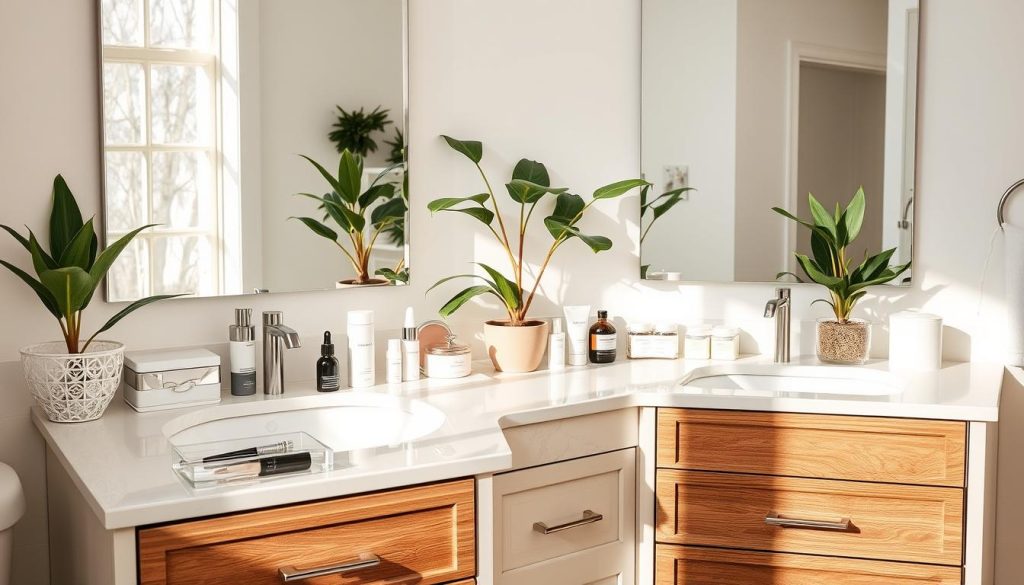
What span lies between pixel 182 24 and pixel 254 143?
0.92 feet

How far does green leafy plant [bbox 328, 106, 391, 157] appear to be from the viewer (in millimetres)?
2221

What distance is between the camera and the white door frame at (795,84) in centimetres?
237

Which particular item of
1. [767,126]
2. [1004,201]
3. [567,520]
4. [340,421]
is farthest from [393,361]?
[1004,201]

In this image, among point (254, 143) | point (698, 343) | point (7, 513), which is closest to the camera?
→ point (7, 513)

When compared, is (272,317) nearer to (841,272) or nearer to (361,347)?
(361,347)

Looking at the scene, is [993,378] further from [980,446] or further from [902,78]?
[902,78]

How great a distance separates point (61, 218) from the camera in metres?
1.88

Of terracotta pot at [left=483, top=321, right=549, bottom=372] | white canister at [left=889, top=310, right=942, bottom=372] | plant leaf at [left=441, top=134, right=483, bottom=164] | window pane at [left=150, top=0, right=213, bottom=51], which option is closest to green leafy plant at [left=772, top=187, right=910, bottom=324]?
white canister at [left=889, top=310, right=942, bottom=372]

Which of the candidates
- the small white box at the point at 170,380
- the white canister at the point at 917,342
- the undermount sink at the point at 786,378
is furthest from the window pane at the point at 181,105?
the white canister at the point at 917,342

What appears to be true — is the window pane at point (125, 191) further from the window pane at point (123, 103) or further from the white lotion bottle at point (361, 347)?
the white lotion bottle at point (361, 347)

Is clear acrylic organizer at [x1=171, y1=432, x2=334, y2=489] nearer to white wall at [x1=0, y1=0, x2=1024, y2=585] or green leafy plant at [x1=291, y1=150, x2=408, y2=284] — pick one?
white wall at [x1=0, y1=0, x2=1024, y2=585]

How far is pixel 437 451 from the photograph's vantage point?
5.34 ft

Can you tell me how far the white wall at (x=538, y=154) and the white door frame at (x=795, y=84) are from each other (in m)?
0.12

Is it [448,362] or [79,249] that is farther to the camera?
[448,362]
